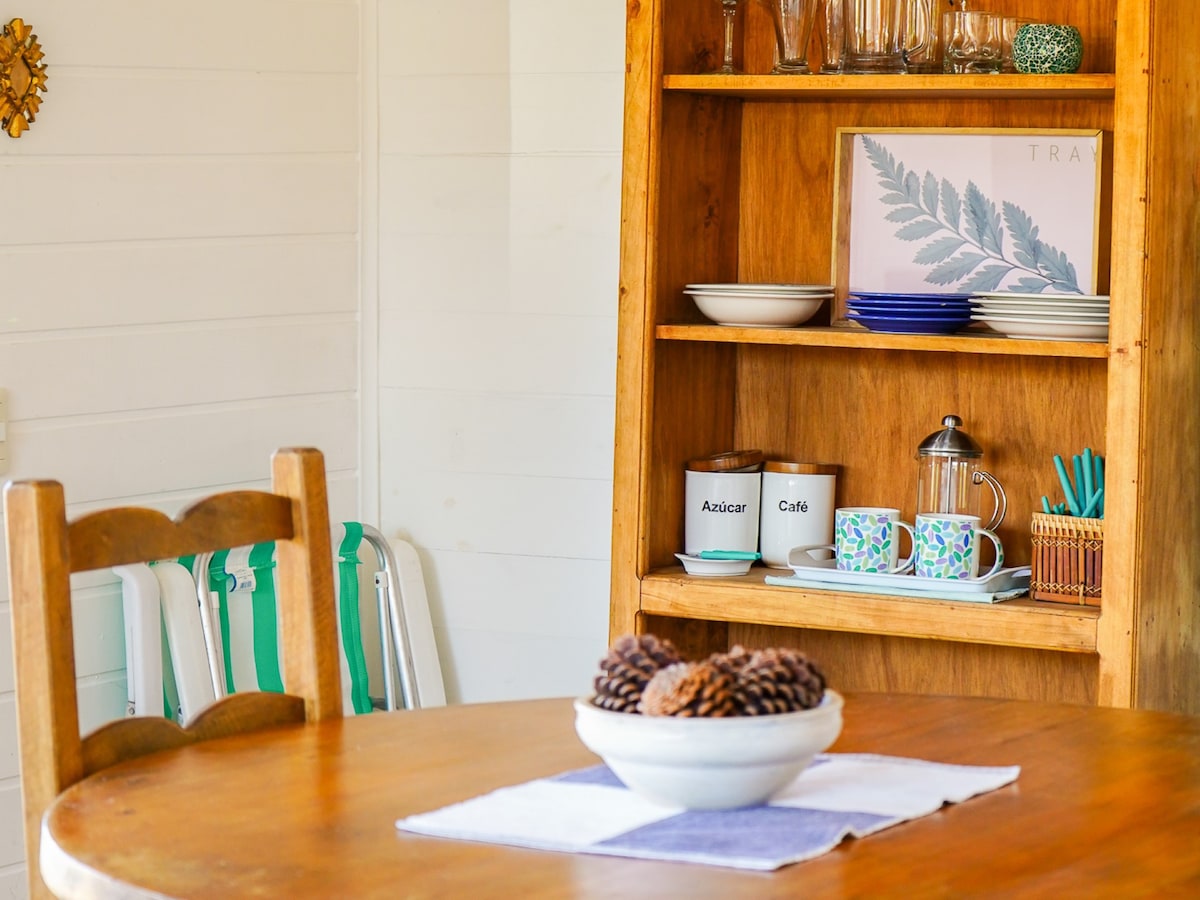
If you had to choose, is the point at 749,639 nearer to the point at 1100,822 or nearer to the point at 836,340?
the point at 836,340

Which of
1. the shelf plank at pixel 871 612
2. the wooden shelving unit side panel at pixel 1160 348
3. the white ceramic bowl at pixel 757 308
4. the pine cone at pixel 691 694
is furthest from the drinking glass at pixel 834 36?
the pine cone at pixel 691 694

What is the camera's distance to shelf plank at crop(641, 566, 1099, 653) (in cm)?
256

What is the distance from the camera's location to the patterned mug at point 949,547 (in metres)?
2.70

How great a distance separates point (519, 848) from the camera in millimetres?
1306

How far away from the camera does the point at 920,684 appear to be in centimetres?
304


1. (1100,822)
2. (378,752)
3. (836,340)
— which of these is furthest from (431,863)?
(836,340)

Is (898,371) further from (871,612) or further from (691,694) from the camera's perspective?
(691,694)

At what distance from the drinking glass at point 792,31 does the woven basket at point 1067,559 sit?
0.83 m

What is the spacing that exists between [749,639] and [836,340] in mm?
699

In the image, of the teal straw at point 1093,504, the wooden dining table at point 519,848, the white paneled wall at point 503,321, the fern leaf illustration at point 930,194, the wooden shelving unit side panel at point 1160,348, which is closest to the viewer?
the wooden dining table at point 519,848

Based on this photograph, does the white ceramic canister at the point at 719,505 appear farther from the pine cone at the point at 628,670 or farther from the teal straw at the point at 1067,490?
the pine cone at the point at 628,670

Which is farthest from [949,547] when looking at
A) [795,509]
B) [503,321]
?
[503,321]

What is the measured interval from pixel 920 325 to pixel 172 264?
1.23 meters

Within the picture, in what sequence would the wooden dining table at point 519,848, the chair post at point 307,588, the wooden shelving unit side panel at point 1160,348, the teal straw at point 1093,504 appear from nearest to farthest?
the wooden dining table at point 519,848
the chair post at point 307,588
the wooden shelving unit side panel at point 1160,348
the teal straw at point 1093,504
